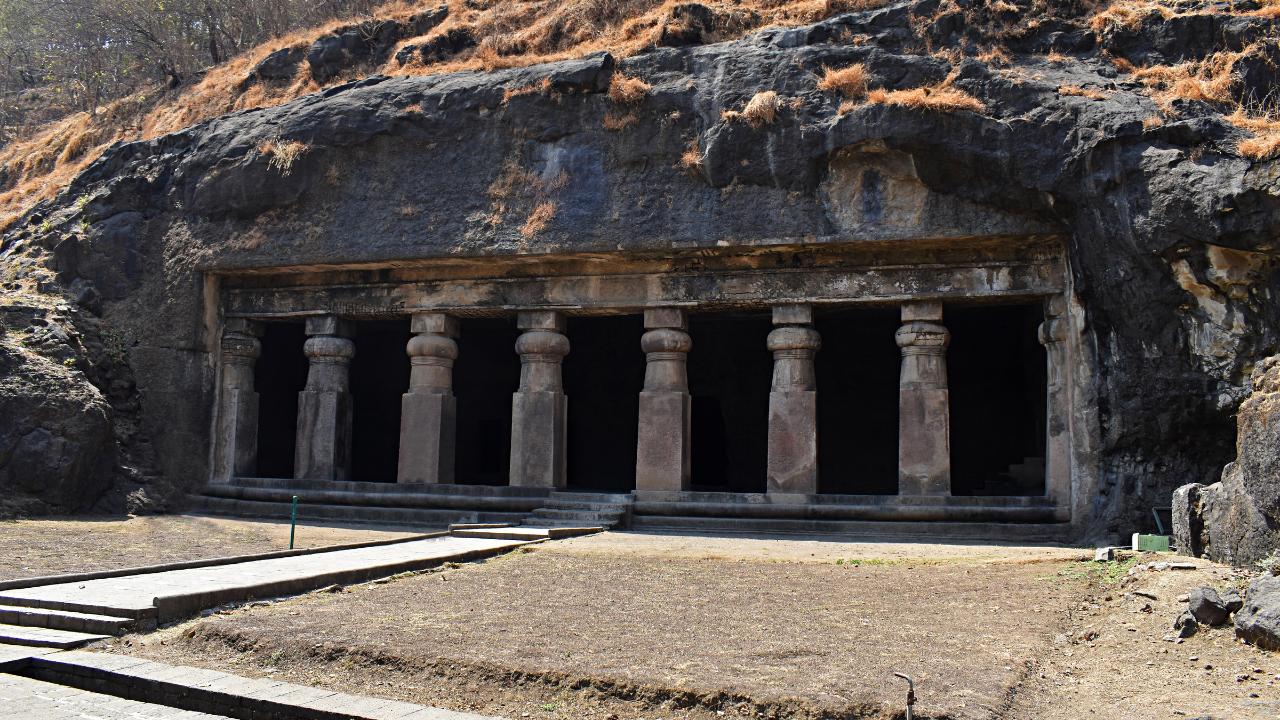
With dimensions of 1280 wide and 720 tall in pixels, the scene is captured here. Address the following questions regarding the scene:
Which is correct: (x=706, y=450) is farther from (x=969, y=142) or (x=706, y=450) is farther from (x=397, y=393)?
(x=969, y=142)

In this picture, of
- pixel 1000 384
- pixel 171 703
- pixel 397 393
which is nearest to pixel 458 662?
pixel 171 703

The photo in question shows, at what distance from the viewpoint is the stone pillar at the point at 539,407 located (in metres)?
10.3

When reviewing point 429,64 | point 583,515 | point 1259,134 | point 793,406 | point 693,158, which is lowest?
point 583,515

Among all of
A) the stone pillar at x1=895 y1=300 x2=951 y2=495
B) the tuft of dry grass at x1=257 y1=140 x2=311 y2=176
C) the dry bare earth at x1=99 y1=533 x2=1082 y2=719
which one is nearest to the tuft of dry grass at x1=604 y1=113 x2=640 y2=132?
the stone pillar at x1=895 y1=300 x2=951 y2=495

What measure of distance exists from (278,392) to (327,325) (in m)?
2.77

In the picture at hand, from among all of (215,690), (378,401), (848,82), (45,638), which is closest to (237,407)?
(378,401)

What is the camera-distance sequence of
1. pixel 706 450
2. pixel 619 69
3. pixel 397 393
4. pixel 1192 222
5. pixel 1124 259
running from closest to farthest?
pixel 1192 222, pixel 1124 259, pixel 619 69, pixel 706 450, pixel 397 393

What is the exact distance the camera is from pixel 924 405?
940 cm

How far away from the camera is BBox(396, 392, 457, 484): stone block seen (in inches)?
424

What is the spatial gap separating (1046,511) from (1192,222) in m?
3.01

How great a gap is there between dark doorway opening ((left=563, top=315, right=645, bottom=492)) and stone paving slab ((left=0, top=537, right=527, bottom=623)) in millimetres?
7823

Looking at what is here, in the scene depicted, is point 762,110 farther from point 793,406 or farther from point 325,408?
point 325,408

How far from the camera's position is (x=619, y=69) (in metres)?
A: 10.0

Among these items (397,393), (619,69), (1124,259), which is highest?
(619,69)
